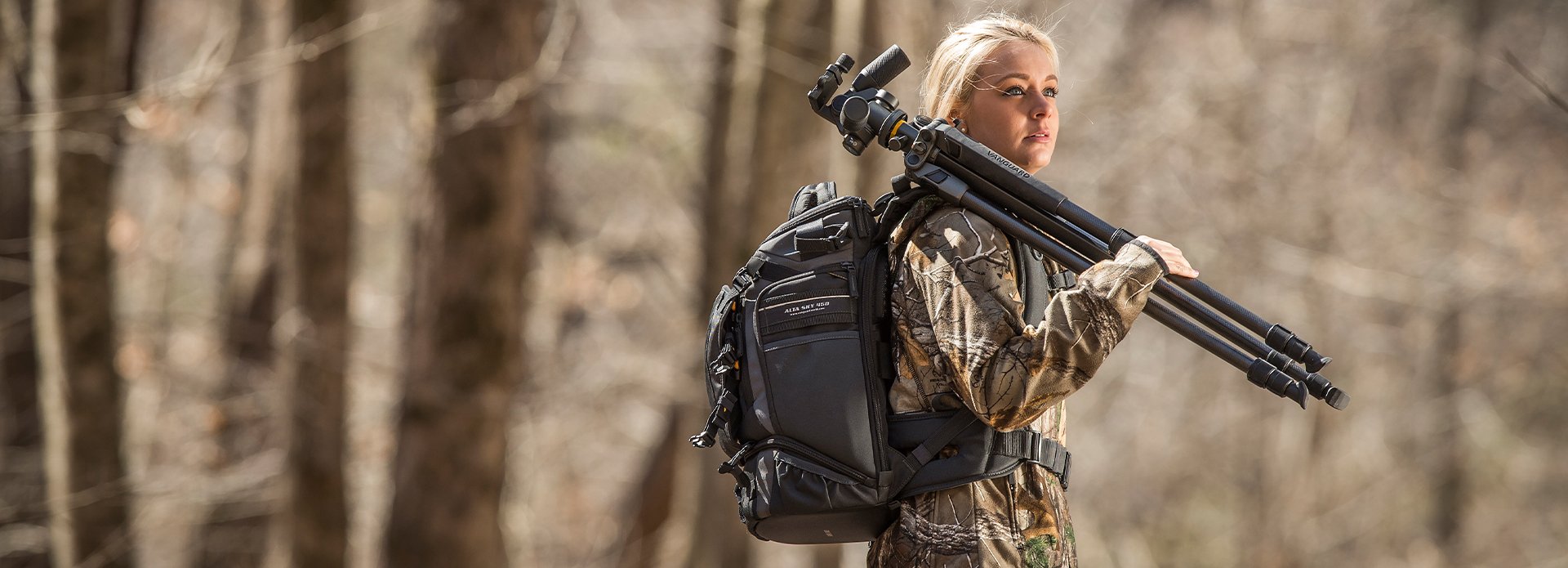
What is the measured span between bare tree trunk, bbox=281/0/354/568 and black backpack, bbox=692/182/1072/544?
641cm

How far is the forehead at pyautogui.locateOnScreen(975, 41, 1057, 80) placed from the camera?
9.36 feet

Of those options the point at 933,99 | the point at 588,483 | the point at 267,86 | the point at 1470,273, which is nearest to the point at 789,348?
the point at 933,99

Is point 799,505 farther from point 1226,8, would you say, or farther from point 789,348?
point 1226,8

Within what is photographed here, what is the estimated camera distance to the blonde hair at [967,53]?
288 centimetres

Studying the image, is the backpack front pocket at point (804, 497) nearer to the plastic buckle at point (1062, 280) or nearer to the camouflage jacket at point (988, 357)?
the camouflage jacket at point (988, 357)

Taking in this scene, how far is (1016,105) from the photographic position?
2883mm

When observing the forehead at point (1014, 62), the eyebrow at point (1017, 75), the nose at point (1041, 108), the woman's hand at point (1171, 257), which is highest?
the forehead at point (1014, 62)

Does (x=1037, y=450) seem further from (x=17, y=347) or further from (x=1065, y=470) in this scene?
(x=17, y=347)

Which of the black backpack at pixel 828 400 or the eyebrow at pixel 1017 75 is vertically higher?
the eyebrow at pixel 1017 75

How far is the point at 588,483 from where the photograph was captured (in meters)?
16.2

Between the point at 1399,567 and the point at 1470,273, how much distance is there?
3609 mm

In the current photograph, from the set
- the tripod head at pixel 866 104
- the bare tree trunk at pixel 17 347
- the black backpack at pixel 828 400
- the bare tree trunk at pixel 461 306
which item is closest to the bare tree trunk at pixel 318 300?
the bare tree trunk at pixel 17 347

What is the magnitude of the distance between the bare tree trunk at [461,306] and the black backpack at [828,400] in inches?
171

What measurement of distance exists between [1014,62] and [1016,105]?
88 millimetres
